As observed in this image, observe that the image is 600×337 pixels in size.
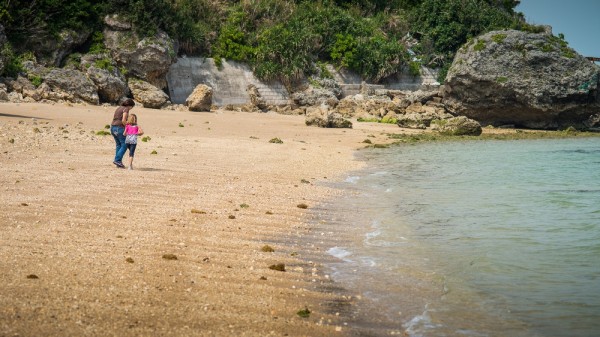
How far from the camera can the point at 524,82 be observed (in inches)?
1240

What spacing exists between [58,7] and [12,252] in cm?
2802

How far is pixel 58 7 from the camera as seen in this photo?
104ft

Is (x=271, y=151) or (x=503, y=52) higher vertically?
(x=503, y=52)

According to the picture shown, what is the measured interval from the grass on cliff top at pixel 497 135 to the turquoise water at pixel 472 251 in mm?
8789

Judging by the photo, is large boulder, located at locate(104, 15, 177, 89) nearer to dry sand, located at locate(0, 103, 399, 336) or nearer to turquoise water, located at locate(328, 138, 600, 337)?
dry sand, located at locate(0, 103, 399, 336)

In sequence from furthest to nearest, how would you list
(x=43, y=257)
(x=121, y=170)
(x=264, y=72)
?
(x=264, y=72) < (x=121, y=170) < (x=43, y=257)

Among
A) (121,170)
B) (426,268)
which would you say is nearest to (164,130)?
(121,170)

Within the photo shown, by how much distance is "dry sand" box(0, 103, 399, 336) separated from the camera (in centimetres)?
489

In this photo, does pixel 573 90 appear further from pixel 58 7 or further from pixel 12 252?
pixel 12 252

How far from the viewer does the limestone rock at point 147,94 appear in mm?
30438

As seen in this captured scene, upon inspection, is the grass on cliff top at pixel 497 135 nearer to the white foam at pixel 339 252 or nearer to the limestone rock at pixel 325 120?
the limestone rock at pixel 325 120

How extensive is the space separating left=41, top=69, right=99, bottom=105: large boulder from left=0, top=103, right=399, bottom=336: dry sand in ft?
41.9

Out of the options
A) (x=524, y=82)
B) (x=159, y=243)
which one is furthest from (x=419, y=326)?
(x=524, y=82)

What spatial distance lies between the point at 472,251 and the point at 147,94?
81.1 ft
